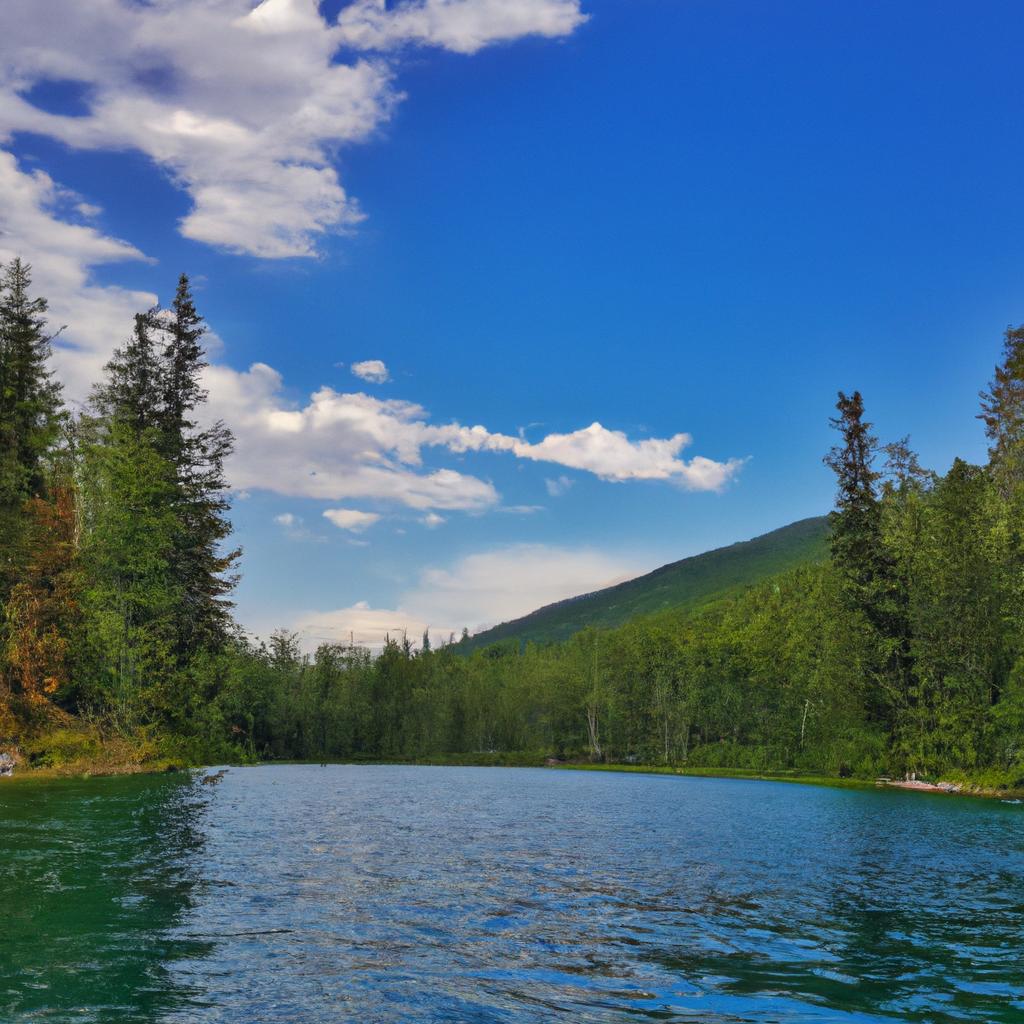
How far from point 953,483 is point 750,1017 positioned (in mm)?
71543

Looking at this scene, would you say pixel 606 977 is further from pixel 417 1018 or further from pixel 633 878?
pixel 633 878

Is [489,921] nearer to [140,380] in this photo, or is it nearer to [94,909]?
[94,909]

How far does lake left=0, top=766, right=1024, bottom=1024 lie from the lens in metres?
11.7

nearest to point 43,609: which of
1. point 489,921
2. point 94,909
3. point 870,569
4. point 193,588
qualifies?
point 193,588

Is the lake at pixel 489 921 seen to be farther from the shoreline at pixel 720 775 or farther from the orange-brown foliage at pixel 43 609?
the orange-brown foliage at pixel 43 609

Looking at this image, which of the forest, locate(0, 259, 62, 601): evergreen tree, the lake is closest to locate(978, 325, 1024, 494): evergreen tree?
the forest

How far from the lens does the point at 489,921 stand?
17.1 metres

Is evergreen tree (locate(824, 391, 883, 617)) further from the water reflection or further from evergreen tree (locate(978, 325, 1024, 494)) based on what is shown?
the water reflection

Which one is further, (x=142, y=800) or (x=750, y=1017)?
(x=142, y=800)

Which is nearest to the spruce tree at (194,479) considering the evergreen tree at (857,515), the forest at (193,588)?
the forest at (193,588)

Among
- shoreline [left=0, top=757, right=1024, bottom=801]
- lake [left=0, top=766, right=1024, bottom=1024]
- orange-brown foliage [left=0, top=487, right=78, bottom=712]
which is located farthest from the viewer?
orange-brown foliage [left=0, top=487, right=78, bottom=712]

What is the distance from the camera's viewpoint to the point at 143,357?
7512 cm

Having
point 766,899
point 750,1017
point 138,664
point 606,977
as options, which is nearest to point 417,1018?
point 606,977

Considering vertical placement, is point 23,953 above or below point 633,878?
above
